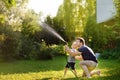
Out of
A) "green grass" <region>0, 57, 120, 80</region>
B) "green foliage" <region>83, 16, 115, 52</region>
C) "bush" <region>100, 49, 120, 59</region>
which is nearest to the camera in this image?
"green grass" <region>0, 57, 120, 80</region>

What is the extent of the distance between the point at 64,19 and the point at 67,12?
2.85ft

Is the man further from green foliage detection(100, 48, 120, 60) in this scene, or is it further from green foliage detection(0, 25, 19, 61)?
green foliage detection(100, 48, 120, 60)

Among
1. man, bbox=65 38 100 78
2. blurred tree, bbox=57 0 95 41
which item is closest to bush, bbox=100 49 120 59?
blurred tree, bbox=57 0 95 41

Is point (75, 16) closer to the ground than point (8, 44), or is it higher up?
higher up

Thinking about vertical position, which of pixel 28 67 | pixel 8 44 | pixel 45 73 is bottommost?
pixel 28 67

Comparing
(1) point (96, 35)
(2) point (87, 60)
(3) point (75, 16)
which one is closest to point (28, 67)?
(2) point (87, 60)

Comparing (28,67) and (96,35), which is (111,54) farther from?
(28,67)

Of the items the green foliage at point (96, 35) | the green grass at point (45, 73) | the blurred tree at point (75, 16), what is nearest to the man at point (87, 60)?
the green grass at point (45, 73)

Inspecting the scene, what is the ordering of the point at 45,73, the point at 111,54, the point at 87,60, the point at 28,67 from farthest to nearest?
1. the point at 111,54
2. the point at 28,67
3. the point at 45,73
4. the point at 87,60

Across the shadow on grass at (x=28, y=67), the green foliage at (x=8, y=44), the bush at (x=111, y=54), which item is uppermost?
the green foliage at (x=8, y=44)

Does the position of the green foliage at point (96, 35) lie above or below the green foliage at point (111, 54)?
above

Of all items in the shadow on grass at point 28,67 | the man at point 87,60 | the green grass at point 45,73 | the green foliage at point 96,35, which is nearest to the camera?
the man at point 87,60

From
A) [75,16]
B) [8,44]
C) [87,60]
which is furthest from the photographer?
[75,16]

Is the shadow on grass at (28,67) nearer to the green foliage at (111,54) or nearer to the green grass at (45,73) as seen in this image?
Answer: the green grass at (45,73)
